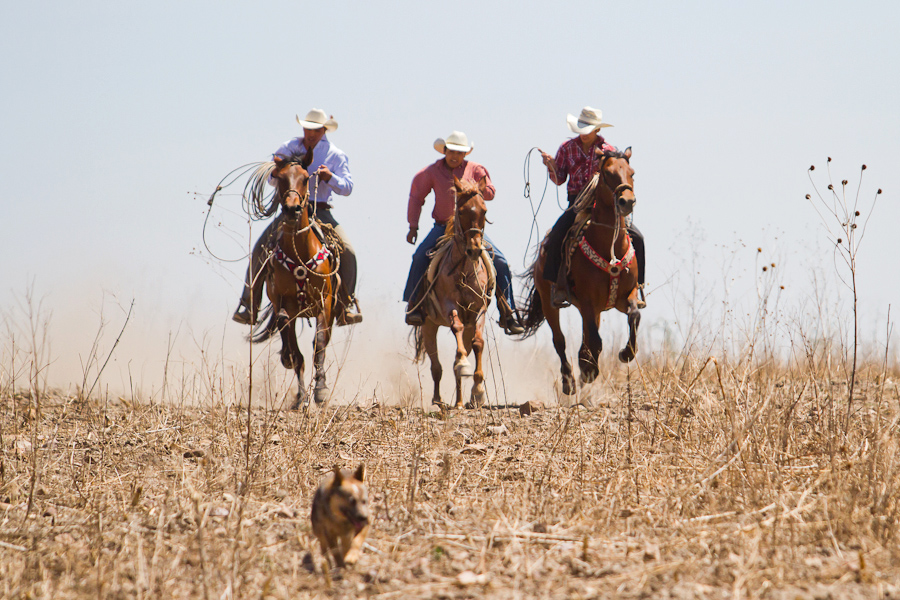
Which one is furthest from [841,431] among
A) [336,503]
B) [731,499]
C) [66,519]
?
[66,519]

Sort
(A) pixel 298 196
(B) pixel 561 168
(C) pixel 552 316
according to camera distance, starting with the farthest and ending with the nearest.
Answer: (C) pixel 552 316
(B) pixel 561 168
(A) pixel 298 196

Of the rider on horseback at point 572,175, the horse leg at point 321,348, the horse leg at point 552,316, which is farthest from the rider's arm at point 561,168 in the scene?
the horse leg at point 321,348

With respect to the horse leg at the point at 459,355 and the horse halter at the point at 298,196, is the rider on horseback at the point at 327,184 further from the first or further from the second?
the horse leg at the point at 459,355

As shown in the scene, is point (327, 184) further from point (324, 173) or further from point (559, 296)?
point (559, 296)

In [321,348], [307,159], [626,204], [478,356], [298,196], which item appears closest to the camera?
[626,204]

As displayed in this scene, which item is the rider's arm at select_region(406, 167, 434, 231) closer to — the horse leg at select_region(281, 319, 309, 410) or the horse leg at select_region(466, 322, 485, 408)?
the horse leg at select_region(466, 322, 485, 408)

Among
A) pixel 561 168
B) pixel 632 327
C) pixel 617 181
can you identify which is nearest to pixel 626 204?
pixel 617 181

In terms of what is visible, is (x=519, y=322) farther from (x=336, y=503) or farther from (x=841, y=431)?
(x=336, y=503)

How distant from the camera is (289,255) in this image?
29.9 ft

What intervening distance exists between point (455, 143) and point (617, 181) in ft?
8.33

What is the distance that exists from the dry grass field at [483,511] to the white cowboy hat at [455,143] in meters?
4.57

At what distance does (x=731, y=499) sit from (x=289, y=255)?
584 centimetres

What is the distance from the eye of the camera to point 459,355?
9.47 metres

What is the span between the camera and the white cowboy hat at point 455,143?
1027 cm
